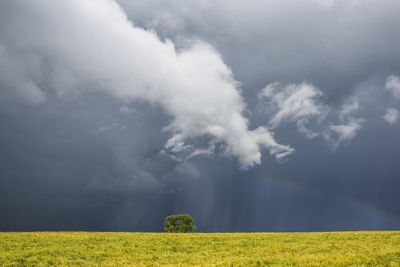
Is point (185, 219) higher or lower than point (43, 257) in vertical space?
higher

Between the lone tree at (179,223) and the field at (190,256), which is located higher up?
the lone tree at (179,223)

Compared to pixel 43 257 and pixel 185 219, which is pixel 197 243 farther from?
pixel 185 219

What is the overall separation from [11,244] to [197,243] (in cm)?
1496

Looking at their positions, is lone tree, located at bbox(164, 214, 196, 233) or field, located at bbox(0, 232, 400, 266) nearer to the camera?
field, located at bbox(0, 232, 400, 266)

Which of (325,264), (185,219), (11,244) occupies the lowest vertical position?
(325,264)

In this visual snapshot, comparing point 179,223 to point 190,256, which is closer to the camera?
point 190,256

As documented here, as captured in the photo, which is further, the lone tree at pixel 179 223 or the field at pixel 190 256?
the lone tree at pixel 179 223

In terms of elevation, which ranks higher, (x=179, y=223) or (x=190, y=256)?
(x=179, y=223)

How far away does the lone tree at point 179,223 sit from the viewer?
350 ft

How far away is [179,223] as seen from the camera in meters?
108

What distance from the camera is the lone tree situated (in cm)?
10681

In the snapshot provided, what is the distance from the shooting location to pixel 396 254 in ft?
67.6

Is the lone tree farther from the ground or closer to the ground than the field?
farther from the ground

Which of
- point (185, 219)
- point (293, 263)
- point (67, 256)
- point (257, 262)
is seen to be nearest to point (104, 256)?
point (67, 256)
